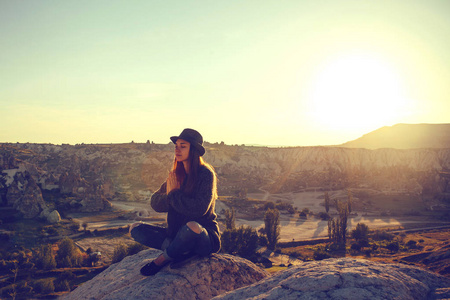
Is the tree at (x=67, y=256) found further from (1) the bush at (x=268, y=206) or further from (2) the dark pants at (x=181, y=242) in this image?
(1) the bush at (x=268, y=206)

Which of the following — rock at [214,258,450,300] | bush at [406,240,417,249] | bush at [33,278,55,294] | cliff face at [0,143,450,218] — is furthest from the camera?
cliff face at [0,143,450,218]

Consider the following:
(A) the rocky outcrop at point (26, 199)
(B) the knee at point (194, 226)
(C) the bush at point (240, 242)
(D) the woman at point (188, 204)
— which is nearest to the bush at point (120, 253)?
(C) the bush at point (240, 242)

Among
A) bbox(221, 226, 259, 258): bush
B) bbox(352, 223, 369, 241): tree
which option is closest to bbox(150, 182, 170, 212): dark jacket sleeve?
bbox(221, 226, 259, 258): bush

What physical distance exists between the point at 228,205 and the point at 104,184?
3161 cm

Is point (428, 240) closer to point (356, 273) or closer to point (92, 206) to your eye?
point (356, 273)

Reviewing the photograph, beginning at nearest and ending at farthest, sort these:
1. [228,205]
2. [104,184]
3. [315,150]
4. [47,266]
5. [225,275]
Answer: [225,275], [47,266], [228,205], [104,184], [315,150]

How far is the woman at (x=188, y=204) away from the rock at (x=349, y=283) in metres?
1.20

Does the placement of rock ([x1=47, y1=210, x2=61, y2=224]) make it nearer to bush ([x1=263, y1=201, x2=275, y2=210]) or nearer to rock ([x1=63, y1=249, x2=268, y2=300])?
bush ([x1=263, y1=201, x2=275, y2=210])

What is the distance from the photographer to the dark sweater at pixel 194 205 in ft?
17.3

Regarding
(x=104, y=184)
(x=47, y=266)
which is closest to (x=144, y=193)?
(x=104, y=184)

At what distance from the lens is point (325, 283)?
3736mm

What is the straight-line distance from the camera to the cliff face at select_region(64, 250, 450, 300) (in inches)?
141

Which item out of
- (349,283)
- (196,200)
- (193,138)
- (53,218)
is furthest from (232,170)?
(349,283)

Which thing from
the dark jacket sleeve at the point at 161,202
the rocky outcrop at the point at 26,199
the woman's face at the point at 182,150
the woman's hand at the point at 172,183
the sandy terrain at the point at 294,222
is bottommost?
the sandy terrain at the point at 294,222
